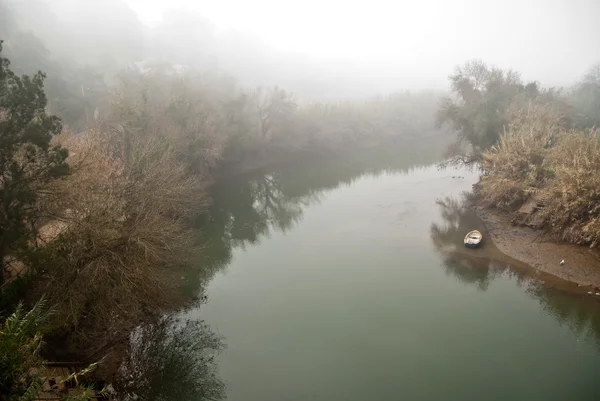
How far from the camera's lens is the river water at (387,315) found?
1606cm

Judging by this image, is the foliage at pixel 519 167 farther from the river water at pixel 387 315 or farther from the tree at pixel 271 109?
the tree at pixel 271 109

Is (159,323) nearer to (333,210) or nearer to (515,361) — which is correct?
(515,361)

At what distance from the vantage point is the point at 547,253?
82.0ft

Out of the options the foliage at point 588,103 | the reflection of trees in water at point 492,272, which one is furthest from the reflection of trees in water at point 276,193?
the foliage at point 588,103

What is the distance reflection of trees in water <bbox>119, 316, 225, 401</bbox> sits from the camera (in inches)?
622

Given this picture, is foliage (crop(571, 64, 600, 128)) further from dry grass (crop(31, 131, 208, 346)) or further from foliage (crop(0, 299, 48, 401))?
foliage (crop(0, 299, 48, 401))

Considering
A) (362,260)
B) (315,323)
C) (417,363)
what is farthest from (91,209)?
(362,260)

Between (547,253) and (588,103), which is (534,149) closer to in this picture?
Answer: (547,253)

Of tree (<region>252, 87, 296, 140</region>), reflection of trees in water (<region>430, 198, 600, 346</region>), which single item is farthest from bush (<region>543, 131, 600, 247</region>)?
tree (<region>252, 87, 296, 140</region>)

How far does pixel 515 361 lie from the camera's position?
55.5 feet

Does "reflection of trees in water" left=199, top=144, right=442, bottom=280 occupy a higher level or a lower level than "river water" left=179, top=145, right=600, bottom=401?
higher

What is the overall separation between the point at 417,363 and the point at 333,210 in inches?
884

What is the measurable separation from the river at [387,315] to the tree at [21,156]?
9376 mm

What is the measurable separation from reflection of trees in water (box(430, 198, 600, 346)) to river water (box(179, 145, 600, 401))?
0.07 meters
